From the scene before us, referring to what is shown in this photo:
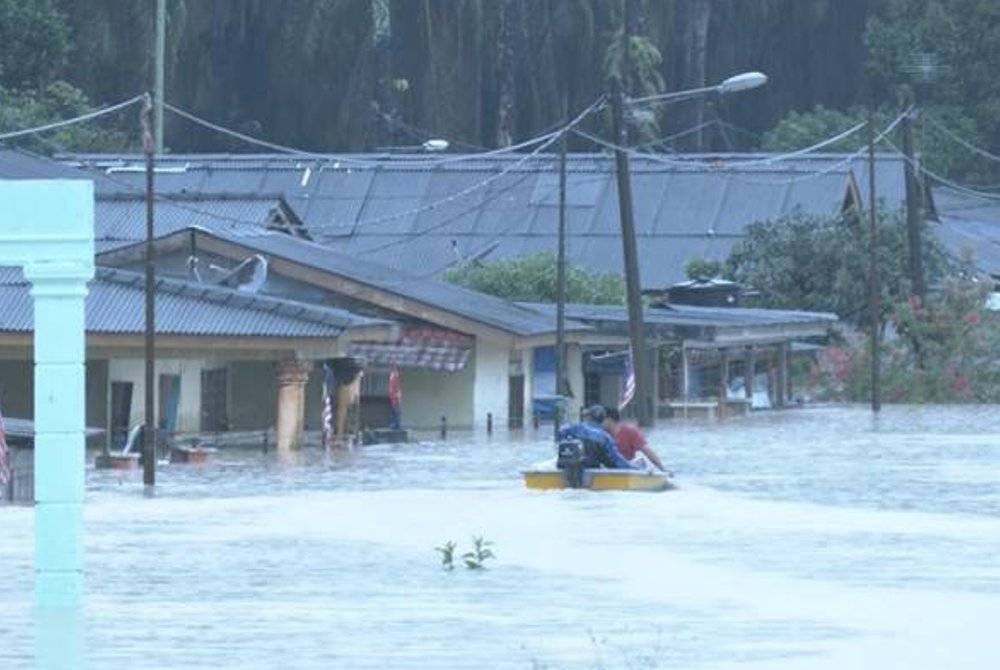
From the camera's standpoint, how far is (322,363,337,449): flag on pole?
4419cm

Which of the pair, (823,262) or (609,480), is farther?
(823,262)

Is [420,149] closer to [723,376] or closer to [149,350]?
[723,376]

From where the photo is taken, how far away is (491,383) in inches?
2025

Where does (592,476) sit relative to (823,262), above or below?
below

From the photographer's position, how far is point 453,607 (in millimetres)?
19438

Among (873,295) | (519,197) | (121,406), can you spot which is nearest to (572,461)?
(121,406)

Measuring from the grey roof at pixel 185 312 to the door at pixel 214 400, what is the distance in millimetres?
2194

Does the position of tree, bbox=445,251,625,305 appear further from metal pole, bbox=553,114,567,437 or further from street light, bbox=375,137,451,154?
metal pole, bbox=553,114,567,437

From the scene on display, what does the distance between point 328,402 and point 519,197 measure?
21960 millimetres

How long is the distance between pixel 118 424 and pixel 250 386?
13.8ft

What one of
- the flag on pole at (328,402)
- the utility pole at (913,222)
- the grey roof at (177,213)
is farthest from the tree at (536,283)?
the flag on pole at (328,402)

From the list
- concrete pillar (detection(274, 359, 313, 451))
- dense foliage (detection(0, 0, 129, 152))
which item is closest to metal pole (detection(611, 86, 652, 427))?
concrete pillar (detection(274, 359, 313, 451))

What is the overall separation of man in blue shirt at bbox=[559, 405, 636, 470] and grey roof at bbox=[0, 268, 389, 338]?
11.2 metres

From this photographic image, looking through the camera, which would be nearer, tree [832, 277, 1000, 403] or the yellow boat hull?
the yellow boat hull
